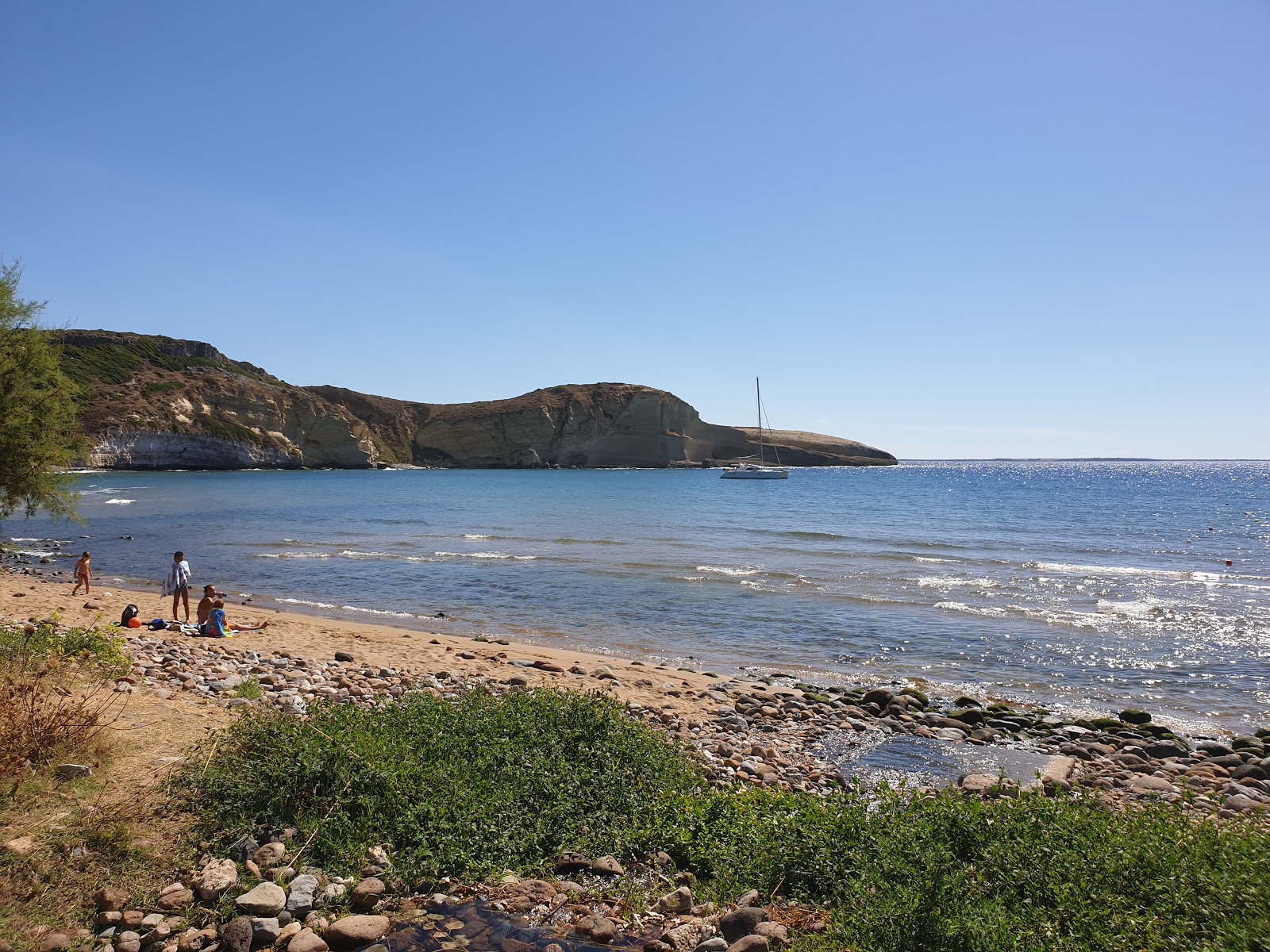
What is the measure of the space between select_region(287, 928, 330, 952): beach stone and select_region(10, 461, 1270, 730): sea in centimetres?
1148

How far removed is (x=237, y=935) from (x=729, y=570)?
79.2ft

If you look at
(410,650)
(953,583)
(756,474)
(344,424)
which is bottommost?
(953,583)

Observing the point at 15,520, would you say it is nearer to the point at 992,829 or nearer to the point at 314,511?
the point at 314,511

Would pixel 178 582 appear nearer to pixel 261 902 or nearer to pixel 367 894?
pixel 261 902

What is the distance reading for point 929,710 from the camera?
40.0ft

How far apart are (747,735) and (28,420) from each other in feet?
49.2

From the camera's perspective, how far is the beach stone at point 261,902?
4535 millimetres

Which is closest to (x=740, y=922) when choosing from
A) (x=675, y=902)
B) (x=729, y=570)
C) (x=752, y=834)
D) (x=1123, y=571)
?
(x=675, y=902)

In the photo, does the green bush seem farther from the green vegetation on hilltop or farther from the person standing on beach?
the person standing on beach

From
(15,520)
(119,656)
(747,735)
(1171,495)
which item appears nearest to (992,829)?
(747,735)

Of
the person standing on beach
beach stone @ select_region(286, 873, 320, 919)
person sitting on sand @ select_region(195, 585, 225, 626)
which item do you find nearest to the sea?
the person standing on beach

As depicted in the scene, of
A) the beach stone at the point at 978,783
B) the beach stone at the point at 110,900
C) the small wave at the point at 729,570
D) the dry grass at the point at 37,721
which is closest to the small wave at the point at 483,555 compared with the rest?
the small wave at the point at 729,570

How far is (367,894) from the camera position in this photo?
4805 mm

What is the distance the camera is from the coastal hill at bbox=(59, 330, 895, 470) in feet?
332
